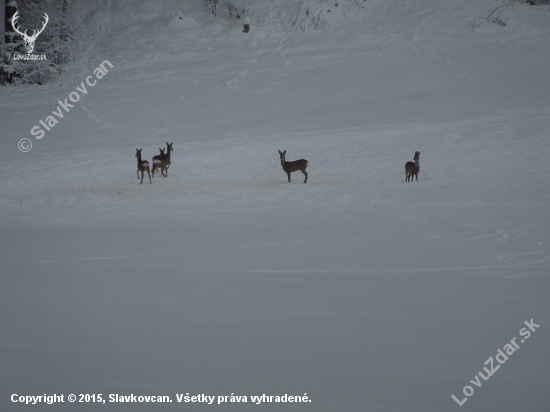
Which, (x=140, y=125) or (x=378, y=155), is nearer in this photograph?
(x=378, y=155)

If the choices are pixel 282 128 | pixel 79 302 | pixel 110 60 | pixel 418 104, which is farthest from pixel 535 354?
pixel 110 60

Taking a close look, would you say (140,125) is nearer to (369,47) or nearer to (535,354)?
(369,47)

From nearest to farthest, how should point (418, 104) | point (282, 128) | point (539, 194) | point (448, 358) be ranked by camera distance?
point (448, 358) → point (539, 194) → point (282, 128) → point (418, 104)

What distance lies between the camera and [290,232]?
8.09 m

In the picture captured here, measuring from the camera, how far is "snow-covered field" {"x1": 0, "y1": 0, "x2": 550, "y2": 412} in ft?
10.0

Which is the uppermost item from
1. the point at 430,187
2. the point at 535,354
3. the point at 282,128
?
the point at 282,128

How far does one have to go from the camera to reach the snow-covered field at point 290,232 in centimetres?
306

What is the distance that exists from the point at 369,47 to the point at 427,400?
1178 inches

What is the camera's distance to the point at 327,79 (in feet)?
88.0

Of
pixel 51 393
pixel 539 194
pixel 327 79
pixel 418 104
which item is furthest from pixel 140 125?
pixel 51 393

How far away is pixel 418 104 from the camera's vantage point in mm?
22406

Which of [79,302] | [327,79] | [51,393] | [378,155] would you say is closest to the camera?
[51,393]

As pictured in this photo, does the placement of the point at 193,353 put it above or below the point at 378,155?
below

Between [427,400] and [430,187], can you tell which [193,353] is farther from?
[430,187]
